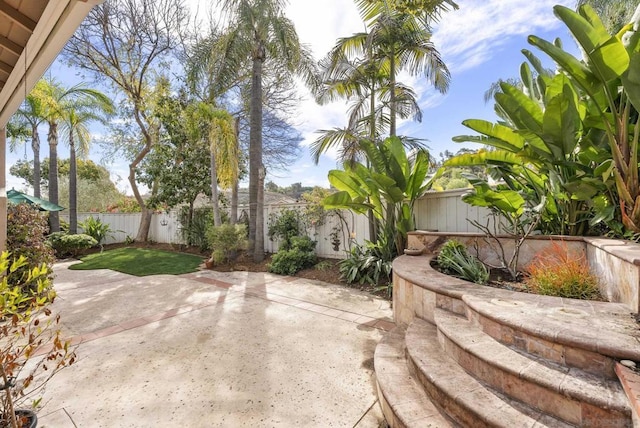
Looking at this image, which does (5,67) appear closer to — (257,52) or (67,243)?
(257,52)

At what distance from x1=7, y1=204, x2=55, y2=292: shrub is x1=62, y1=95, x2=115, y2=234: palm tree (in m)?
8.90

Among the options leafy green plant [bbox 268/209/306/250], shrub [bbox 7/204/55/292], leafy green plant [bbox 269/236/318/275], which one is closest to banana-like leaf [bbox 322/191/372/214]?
leafy green plant [bbox 269/236/318/275]

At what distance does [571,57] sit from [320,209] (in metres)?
5.77

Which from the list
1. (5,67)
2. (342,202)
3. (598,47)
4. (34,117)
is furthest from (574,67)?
(34,117)

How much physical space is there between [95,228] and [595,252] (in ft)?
56.6

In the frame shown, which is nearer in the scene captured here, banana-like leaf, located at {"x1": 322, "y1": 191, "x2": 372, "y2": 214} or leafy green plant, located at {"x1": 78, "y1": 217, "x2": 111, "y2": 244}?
banana-like leaf, located at {"x1": 322, "y1": 191, "x2": 372, "y2": 214}

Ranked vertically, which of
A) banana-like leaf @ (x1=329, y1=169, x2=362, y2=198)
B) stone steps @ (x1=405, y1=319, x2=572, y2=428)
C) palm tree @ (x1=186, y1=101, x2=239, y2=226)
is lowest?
stone steps @ (x1=405, y1=319, x2=572, y2=428)

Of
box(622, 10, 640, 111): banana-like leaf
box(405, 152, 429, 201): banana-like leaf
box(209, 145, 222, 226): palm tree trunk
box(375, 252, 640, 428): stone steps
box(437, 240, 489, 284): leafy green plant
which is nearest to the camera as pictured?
box(375, 252, 640, 428): stone steps

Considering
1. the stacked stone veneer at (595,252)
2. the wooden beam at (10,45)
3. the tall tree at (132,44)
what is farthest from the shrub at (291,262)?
the tall tree at (132,44)

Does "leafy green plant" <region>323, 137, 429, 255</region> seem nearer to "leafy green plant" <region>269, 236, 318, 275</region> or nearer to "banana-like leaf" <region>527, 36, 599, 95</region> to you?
"leafy green plant" <region>269, 236, 318, 275</region>

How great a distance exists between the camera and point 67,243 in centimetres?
1130

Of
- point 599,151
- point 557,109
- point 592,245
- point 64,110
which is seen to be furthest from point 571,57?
point 64,110

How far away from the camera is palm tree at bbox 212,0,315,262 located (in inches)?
323

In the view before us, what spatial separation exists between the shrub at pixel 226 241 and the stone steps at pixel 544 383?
724 centimetres
